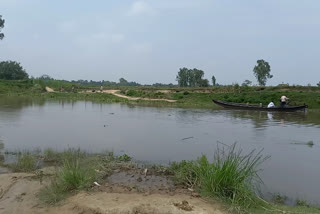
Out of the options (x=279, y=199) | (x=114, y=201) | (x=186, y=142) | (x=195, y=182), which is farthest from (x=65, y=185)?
(x=186, y=142)

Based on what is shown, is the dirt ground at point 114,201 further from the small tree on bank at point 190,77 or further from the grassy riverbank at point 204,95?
the small tree on bank at point 190,77

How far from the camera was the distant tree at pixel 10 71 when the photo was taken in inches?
2122

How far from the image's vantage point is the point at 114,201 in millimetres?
4691

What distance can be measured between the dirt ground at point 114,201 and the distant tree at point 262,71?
51.9 meters

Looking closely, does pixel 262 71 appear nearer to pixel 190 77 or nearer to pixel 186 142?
pixel 190 77

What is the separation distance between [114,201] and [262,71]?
5306cm

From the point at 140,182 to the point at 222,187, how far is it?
5.51ft

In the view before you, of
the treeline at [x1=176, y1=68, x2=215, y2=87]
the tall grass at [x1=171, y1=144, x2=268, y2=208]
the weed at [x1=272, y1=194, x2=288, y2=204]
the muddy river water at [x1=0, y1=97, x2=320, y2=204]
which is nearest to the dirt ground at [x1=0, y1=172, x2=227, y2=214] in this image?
the tall grass at [x1=171, y1=144, x2=268, y2=208]

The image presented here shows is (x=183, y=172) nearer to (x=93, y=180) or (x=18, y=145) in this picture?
(x=93, y=180)

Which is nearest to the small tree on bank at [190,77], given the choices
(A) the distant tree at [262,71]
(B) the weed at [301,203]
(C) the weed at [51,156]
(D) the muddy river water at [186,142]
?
(A) the distant tree at [262,71]

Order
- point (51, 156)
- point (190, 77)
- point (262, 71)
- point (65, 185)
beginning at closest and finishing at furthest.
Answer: point (65, 185) → point (51, 156) → point (262, 71) → point (190, 77)

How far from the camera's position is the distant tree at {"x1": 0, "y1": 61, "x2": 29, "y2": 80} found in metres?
53.9

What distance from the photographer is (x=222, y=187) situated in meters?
5.04

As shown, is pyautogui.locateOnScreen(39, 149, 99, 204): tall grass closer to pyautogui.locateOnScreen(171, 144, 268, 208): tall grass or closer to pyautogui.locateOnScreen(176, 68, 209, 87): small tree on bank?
pyautogui.locateOnScreen(171, 144, 268, 208): tall grass
